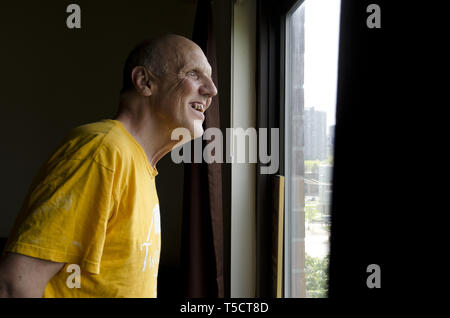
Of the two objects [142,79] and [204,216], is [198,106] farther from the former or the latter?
[204,216]

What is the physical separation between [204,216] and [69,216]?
112 cm

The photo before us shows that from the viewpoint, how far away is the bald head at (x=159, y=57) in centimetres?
86

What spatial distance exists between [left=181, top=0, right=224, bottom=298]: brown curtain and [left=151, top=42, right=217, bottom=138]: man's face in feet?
2.24

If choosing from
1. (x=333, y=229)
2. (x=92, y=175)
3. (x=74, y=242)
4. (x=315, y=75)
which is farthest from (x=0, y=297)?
(x=315, y=75)

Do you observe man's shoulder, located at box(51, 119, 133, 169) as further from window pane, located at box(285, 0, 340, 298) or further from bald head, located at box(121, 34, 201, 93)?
window pane, located at box(285, 0, 340, 298)

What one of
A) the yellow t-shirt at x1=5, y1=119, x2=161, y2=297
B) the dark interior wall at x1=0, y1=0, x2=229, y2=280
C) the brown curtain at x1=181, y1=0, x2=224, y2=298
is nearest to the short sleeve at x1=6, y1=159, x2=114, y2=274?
the yellow t-shirt at x1=5, y1=119, x2=161, y2=297

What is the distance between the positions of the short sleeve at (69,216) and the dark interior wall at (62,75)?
7.48 ft

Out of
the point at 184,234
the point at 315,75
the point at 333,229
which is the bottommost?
the point at 184,234

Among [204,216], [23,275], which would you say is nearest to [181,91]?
[23,275]

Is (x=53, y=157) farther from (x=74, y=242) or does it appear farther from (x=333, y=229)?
(x=333, y=229)

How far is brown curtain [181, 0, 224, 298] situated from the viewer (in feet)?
5.21

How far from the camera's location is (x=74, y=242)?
61 centimetres
